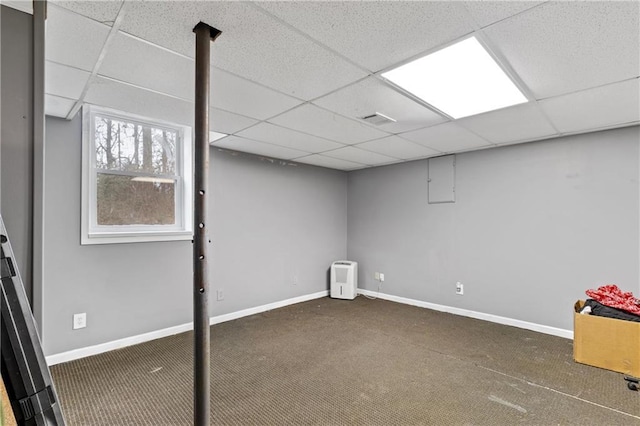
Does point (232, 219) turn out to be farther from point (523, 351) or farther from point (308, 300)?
point (523, 351)

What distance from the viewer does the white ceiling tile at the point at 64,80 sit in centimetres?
188

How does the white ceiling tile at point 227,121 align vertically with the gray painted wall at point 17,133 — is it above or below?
above

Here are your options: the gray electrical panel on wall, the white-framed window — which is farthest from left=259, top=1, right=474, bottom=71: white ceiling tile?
the gray electrical panel on wall

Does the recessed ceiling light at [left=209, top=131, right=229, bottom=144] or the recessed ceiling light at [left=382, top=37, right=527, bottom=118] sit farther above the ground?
the recessed ceiling light at [left=382, top=37, right=527, bottom=118]

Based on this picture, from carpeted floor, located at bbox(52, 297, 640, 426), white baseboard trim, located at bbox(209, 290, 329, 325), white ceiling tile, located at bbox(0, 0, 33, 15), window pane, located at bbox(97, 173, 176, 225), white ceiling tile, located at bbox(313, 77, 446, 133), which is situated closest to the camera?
white ceiling tile, located at bbox(0, 0, 33, 15)

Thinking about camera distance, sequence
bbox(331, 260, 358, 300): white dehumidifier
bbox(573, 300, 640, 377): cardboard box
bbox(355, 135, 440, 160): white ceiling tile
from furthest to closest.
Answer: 1. bbox(331, 260, 358, 300): white dehumidifier
2. bbox(355, 135, 440, 160): white ceiling tile
3. bbox(573, 300, 640, 377): cardboard box

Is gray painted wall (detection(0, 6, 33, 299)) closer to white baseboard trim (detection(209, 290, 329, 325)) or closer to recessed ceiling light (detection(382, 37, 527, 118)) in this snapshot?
recessed ceiling light (detection(382, 37, 527, 118))

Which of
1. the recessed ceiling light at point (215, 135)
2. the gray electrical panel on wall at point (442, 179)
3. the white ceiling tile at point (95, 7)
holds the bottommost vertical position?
the gray electrical panel on wall at point (442, 179)

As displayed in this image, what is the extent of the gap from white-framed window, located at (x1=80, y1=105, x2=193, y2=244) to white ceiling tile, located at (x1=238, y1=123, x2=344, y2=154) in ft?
2.98

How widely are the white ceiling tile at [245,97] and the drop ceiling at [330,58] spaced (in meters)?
0.01

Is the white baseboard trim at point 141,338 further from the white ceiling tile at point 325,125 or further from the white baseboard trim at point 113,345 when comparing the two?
the white ceiling tile at point 325,125

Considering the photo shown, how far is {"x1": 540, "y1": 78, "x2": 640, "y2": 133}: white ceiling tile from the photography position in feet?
7.15

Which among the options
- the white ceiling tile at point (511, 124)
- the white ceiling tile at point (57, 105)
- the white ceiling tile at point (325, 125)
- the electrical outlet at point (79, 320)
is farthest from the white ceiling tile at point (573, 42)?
the electrical outlet at point (79, 320)

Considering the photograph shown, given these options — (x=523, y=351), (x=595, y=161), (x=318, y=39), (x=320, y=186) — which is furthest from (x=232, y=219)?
(x=595, y=161)
